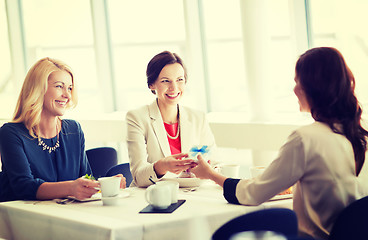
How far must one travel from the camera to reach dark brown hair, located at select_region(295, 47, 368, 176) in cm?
192

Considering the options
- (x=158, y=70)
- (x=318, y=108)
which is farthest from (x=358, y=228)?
(x=158, y=70)

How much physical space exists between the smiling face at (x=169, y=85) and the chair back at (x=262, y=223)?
4.61 feet

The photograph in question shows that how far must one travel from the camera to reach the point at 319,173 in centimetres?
193

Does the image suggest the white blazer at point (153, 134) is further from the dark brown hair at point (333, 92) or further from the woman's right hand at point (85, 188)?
the dark brown hair at point (333, 92)

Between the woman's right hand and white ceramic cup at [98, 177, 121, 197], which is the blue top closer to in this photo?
the woman's right hand

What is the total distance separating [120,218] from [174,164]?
23.8 inches

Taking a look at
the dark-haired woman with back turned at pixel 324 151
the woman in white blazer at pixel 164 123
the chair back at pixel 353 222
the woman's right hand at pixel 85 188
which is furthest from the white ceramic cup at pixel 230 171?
the chair back at pixel 353 222

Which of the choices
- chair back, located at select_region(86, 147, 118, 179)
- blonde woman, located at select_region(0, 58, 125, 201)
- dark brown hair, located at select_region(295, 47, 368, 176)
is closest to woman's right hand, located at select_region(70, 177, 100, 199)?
A: blonde woman, located at select_region(0, 58, 125, 201)

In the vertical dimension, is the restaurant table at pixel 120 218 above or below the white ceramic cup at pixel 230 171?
below

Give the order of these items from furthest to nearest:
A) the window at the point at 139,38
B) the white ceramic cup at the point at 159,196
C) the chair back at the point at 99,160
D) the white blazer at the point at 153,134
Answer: the window at the point at 139,38 → the chair back at the point at 99,160 → the white blazer at the point at 153,134 → the white ceramic cup at the point at 159,196

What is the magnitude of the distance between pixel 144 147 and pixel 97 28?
124 inches

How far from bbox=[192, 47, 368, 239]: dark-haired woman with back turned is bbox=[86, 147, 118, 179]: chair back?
5.83 ft

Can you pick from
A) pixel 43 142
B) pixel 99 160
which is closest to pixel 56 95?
pixel 43 142

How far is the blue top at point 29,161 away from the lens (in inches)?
→ 96.9
